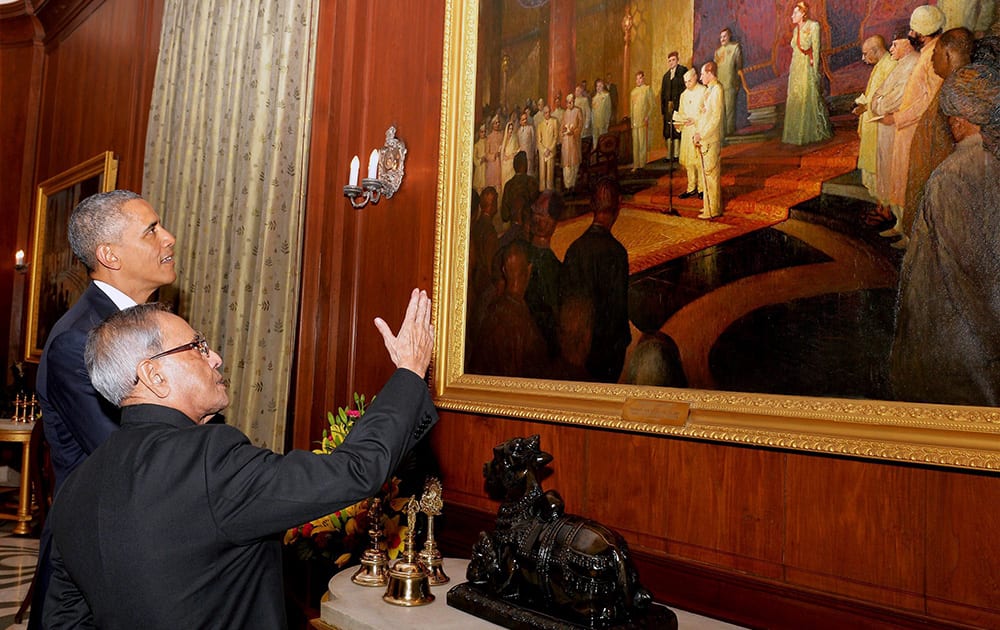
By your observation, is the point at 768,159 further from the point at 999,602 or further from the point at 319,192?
the point at 319,192

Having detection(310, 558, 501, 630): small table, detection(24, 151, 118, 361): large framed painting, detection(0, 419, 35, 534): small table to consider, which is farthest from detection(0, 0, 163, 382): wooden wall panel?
detection(310, 558, 501, 630): small table

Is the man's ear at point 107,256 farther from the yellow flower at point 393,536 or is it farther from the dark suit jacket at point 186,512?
the yellow flower at point 393,536

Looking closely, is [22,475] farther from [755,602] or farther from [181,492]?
[755,602]

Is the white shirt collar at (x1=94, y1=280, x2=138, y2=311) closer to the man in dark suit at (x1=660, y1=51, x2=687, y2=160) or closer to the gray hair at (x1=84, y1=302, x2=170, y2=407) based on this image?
the gray hair at (x1=84, y1=302, x2=170, y2=407)

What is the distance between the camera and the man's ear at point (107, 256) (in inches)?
112

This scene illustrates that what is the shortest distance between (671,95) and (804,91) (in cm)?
48

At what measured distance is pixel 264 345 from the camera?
4.80 metres

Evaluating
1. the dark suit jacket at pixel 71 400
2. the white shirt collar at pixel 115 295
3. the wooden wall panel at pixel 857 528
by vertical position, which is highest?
the white shirt collar at pixel 115 295

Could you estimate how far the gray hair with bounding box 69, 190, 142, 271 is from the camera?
9.36 ft

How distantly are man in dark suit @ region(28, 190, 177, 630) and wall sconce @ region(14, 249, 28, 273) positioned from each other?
704cm

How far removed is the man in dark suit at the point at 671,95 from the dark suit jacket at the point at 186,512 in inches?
60.0

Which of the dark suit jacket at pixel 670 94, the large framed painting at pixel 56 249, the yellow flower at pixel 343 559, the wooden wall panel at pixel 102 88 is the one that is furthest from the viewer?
the large framed painting at pixel 56 249

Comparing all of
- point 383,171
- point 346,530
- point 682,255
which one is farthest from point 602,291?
point 383,171

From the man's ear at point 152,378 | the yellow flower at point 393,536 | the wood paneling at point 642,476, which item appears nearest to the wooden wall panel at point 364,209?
the wood paneling at point 642,476
